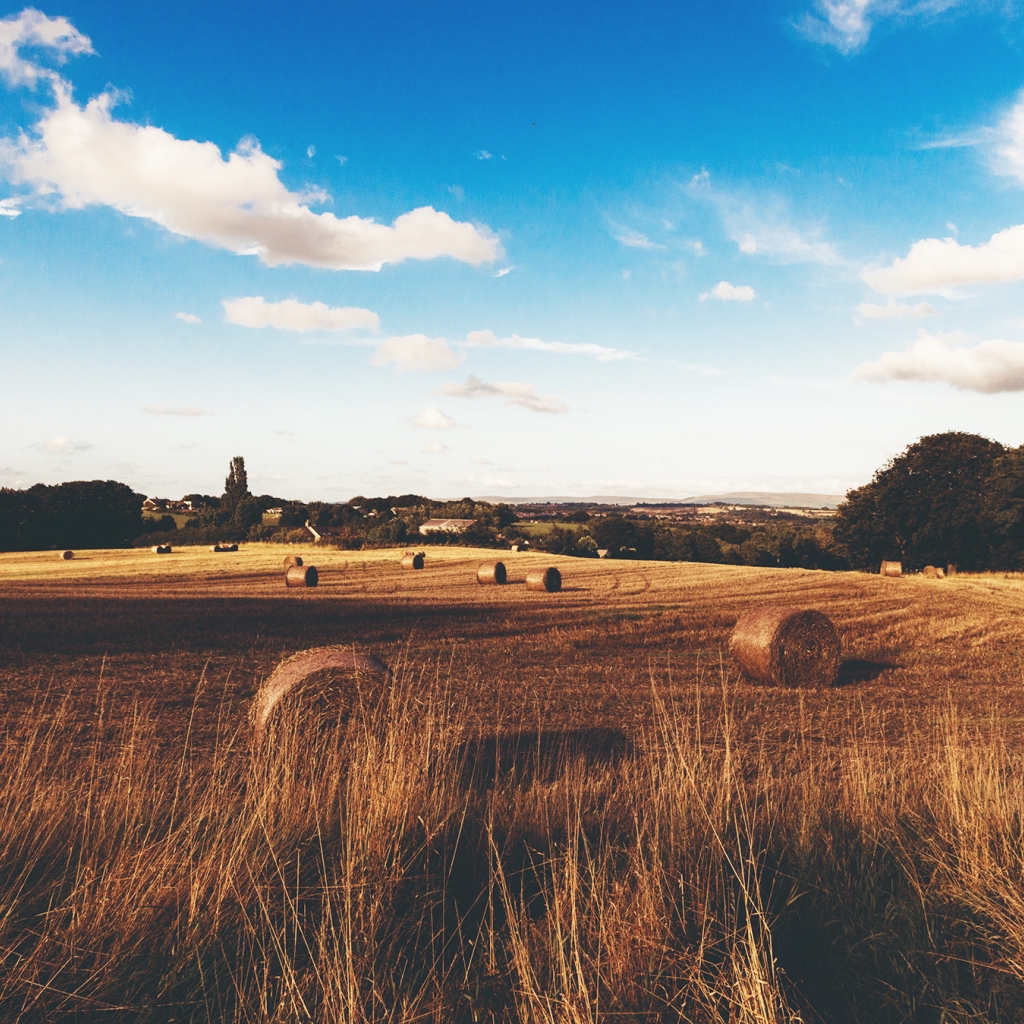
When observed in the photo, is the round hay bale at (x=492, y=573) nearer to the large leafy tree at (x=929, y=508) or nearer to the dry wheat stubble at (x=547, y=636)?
the dry wheat stubble at (x=547, y=636)

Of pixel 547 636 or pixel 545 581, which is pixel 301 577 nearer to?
pixel 545 581

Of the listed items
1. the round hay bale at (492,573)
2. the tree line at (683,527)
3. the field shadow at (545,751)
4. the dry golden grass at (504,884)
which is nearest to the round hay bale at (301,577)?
the round hay bale at (492,573)

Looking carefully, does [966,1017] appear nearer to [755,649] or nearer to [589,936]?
[589,936]

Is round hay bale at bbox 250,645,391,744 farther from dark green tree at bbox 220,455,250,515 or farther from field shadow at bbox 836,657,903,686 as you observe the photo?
dark green tree at bbox 220,455,250,515

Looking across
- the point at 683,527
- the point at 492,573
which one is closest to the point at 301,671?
the point at 492,573

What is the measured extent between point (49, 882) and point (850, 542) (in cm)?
5427

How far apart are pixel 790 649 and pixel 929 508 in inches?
1614

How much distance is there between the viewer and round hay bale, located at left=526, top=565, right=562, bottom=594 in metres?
30.4

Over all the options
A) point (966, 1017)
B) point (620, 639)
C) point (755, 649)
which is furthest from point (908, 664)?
point (966, 1017)

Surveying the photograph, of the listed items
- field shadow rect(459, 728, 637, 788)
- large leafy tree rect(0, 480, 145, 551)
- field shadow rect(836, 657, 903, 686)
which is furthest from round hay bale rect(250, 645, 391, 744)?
large leafy tree rect(0, 480, 145, 551)

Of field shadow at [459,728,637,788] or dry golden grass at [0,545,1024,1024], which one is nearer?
dry golden grass at [0,545,1024,1024]

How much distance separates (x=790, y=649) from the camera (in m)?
13.9

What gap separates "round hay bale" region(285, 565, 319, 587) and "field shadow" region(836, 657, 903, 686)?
2343 centimetres

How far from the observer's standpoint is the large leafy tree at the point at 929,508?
46562 mm
